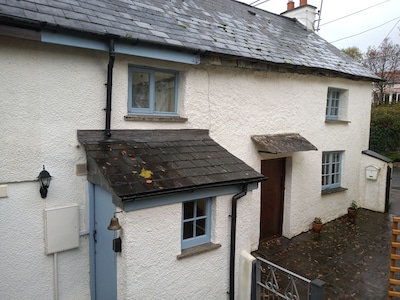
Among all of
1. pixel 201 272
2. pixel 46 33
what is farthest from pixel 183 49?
pixel 201 272

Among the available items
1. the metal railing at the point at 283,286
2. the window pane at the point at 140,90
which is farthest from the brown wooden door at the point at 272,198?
the window pane at the point at 140,90

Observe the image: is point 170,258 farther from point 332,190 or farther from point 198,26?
point 332,190

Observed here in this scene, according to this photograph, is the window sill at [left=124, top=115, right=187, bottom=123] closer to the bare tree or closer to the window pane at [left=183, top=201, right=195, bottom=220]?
the window pane at [left=183, top=201, right=195, bottom=220]

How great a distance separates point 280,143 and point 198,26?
3739 millimetres

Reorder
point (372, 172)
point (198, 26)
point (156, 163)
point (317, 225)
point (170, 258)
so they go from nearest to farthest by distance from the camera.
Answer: point (170, 258), point (156, 163), point (198, 26), point (317, 225), point (372, 172)

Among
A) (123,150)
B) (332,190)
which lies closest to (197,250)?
(123,150)

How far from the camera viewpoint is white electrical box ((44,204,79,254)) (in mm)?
4953

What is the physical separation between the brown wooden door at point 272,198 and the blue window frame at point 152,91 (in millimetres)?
3455

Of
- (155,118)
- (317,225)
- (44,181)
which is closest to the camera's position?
(44,181)

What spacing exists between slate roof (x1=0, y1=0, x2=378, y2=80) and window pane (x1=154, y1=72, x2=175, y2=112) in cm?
84

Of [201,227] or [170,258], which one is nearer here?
[170,258]

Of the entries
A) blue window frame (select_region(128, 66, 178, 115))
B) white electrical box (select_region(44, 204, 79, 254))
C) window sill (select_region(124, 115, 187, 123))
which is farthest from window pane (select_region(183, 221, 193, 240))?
blue window frame (select_region(128, 66, 178, 115))

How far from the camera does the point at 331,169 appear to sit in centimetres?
1044

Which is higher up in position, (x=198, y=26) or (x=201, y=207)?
(x=198, y=26)
